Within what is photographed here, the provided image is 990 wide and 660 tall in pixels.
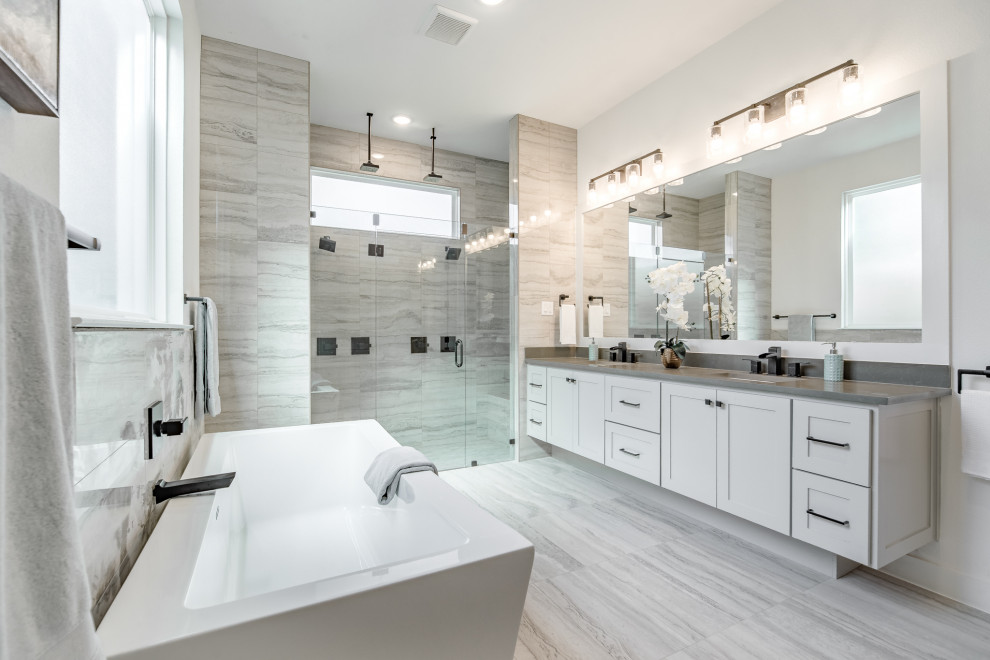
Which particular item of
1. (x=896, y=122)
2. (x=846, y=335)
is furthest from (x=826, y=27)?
(x=846, y=335)

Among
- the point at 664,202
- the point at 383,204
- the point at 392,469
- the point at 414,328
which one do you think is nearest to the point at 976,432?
the point at 664,202

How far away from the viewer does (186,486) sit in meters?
1.41

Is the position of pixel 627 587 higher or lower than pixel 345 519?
lower

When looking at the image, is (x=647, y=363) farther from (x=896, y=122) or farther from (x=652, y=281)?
(x=896, y=122)

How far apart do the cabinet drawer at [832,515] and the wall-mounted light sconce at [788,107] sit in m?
1.80

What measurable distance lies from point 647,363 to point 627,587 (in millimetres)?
1762

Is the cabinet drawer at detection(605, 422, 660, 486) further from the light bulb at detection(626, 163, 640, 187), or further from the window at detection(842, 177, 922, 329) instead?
the light bulb at detection(626, 163, 640, 187)

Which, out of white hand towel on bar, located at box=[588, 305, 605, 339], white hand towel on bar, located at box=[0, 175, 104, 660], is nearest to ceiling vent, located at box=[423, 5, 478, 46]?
white hand towel on bar, located at box=[588, 305, 605, 339]

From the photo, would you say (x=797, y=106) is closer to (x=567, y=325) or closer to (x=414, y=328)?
(x=567, y=325)

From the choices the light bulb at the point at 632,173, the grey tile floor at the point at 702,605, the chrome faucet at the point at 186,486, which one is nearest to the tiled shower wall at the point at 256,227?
the chrome faucet at the point at 186,486

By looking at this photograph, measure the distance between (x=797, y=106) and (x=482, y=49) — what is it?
189 centimetres

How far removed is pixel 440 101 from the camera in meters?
3.65

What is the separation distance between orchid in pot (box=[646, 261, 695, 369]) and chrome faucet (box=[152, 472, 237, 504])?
8.17 feet

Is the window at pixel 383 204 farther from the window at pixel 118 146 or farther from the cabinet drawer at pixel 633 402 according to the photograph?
the cabinet drawer at pixel 633 402
